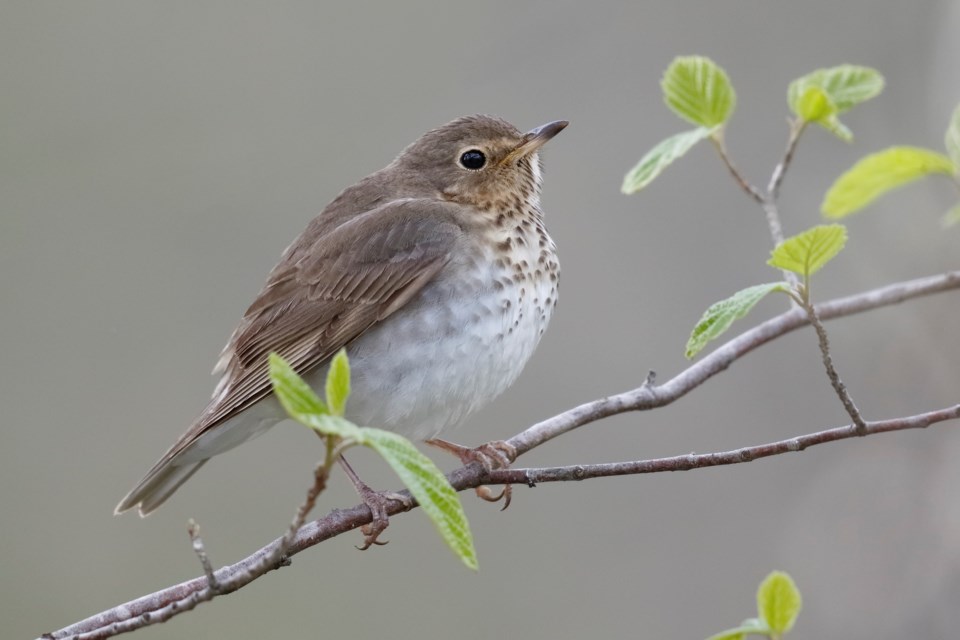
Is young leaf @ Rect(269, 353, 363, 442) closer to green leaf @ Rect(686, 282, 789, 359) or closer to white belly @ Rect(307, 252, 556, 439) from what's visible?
green leaf @ Rect(686, 282, 789, 359)

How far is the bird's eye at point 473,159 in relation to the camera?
4242 millimetres

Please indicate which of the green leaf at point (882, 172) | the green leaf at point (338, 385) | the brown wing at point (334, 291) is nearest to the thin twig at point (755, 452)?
the green leaf at point (882, 172)

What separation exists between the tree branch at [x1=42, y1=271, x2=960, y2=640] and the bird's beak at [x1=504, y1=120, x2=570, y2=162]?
1.03 m

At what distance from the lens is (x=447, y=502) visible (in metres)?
1.93

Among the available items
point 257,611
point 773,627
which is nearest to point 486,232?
point 773,627

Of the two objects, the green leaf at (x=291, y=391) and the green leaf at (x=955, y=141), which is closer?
the green leaf at (x=291, y=391)

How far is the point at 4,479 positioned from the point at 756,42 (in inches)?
198

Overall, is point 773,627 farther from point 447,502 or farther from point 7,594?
point 7,594

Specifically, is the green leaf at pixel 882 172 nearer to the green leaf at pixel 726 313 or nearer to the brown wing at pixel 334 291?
the green leaf at pixel 726 313

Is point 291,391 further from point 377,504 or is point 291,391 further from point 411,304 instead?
point 411,304

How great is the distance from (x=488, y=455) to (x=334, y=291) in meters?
0.75

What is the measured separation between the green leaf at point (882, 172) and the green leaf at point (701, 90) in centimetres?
52

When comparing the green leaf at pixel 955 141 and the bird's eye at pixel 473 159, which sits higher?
the bird's eye at pixel 473 159

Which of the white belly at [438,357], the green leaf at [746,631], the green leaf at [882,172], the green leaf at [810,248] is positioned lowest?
the green leaf at [746,631]
